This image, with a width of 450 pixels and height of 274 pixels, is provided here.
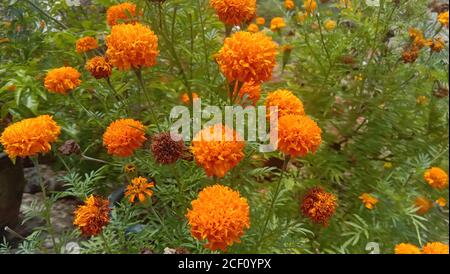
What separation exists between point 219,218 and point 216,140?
204 millimetres

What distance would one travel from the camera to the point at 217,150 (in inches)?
39.4

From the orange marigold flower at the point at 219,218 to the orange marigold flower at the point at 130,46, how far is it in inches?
17.6

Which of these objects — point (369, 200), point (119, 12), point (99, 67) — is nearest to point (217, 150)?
point (99, 67)

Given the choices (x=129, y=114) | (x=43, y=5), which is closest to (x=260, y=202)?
(x=129, y=114)

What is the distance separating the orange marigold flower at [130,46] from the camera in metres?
1.08

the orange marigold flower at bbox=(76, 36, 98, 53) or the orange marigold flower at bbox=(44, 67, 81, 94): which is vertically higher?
the orange marigold flower at bbox=(76, 36, 98, 53)

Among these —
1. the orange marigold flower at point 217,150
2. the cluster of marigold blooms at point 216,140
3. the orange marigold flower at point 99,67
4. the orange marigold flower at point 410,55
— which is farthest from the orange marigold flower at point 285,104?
the orange marigold flower at point 410,55

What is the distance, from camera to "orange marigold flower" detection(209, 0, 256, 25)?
120 cm

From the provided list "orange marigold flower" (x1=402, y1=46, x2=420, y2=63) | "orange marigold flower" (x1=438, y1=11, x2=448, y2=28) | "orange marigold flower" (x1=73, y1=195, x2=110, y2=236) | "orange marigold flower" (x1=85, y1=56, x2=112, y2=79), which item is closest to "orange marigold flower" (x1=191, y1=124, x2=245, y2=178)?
"orange marigold flower" (x1=73, y1=195, x2=110, y2=236)

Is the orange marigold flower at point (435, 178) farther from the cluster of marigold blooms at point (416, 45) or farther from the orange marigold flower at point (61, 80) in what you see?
the orange marigold flower at point (61, 80)

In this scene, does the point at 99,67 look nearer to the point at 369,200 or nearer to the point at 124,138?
the point at 124,138

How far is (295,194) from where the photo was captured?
186 centimetres
